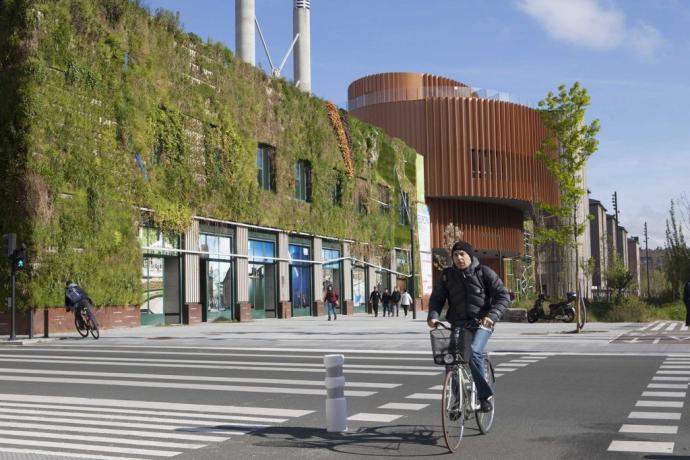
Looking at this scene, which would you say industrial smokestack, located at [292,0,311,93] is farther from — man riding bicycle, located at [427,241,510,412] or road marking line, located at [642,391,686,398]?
man riding bicycle, located at [427,241,510,412]

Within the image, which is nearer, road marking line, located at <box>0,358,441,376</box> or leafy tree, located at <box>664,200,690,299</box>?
road marking line, located at <box>0,358,441,376</box>

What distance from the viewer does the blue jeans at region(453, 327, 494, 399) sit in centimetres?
849

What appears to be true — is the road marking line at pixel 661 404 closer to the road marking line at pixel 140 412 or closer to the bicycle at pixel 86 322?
the road marking line at pixel 140 412

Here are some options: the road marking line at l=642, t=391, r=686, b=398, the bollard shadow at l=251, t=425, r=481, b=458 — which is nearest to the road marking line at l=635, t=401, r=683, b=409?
the road marking line at l=642, t=391, r=686, b=398

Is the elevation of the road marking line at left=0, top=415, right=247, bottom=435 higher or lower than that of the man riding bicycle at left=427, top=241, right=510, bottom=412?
lower

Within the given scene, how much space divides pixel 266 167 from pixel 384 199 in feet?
52.8

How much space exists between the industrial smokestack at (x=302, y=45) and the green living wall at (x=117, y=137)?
15.1 m

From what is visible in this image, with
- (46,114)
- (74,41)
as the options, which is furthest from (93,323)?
(74,41)

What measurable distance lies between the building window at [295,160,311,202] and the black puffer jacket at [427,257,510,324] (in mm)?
37966

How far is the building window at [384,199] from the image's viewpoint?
5778 cm

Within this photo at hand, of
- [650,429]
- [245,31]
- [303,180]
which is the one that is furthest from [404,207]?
[650,429]

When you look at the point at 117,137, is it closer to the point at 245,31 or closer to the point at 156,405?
the point at 245,31

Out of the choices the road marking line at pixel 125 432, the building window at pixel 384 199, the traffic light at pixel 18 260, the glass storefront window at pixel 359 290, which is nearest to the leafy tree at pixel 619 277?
→ the glass storefront window at pixel 359 290

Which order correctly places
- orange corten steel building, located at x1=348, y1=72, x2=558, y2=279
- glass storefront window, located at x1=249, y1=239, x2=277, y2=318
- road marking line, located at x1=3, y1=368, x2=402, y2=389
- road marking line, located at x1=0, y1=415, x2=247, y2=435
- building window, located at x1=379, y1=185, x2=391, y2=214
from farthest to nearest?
orange corten steel building, located at x1=348, y1=72, x2=558, y2=279, building window, located at x1=379, y1=185, x2=391, y2=214, glass storefront window, located at x1=249, y1=239, x2=277, y2=318, road marking line, located at x1=3, y1=368, x2=402, y2=389, road marking line, located at x1=0, y1=415, x2=247, y2=435
